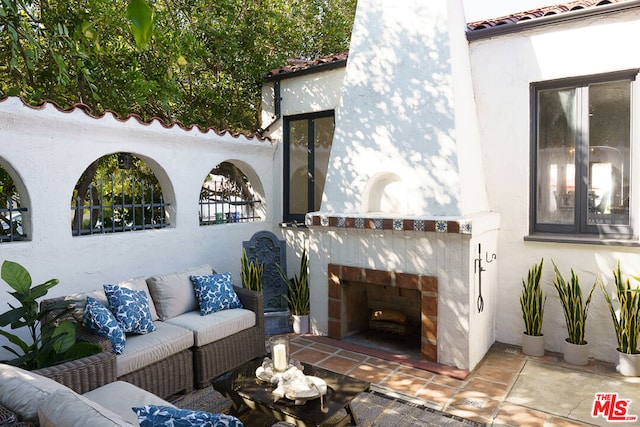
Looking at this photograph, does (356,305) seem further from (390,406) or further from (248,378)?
(248,378)

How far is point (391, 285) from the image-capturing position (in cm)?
498

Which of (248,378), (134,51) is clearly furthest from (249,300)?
(134,51)

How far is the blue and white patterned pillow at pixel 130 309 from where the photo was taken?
12.6 ft

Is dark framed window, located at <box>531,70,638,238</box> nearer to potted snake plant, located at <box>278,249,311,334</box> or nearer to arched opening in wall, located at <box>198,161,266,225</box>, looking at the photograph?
potted snake plant, located at <box>278,249,311,334</box>

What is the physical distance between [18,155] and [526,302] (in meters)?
5.71

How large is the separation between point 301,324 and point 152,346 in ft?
7.85

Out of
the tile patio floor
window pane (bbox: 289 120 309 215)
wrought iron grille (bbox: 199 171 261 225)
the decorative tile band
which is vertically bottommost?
the tile patio floor

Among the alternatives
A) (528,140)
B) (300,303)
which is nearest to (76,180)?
(300,303)

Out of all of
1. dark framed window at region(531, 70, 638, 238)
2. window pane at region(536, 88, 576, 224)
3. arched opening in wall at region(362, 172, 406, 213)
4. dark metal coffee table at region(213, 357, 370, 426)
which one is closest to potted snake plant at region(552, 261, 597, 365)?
dark framed window at region(531, 70, 638, 238)

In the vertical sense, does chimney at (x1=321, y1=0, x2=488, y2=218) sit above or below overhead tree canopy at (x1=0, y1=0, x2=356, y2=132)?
below

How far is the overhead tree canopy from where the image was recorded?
6238 millimetres

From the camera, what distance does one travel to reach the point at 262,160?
22.6 feet

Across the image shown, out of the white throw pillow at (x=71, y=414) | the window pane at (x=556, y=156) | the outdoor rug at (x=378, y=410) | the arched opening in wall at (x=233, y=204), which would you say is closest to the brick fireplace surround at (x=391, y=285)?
the outdoor rug at (x=378, y=410)

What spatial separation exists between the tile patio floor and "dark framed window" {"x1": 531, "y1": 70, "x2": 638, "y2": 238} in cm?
160
